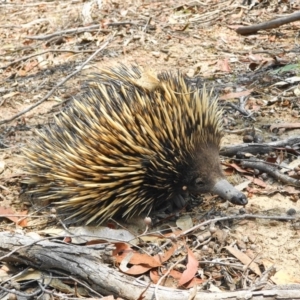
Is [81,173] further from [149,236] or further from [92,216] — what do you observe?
[149,236]

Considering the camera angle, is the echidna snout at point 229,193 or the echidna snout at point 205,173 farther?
the echidna snout at point 205,173

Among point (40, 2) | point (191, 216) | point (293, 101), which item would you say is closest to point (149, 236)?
point (191, 216)

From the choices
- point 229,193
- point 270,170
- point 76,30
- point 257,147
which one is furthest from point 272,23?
point 76,30

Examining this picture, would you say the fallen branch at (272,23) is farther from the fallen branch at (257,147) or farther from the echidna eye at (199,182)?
the echidna eye at (199,182)

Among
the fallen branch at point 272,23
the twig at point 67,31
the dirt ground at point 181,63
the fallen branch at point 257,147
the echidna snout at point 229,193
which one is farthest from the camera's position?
the twig at point 67,31

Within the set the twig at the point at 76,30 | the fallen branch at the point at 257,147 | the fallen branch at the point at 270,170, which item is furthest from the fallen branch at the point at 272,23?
the twig at the point at 76,30

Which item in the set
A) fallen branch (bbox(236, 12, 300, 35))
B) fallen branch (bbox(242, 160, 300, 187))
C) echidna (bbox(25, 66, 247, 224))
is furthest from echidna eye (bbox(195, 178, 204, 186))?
fallen branch (bbox(236, 12, 300, 35))
